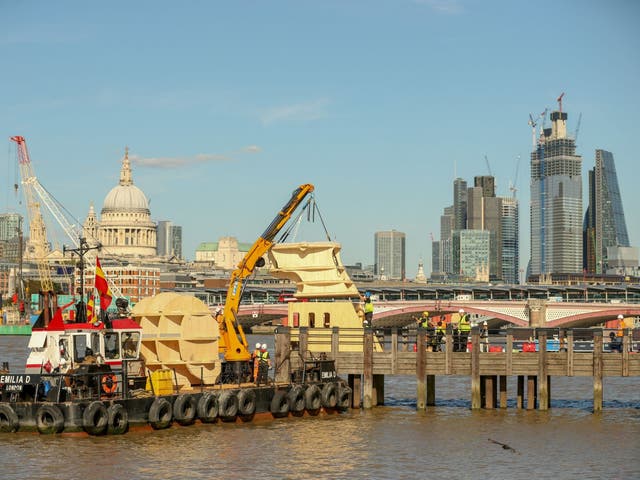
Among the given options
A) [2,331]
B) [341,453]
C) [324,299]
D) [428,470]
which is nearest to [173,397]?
[341,453]

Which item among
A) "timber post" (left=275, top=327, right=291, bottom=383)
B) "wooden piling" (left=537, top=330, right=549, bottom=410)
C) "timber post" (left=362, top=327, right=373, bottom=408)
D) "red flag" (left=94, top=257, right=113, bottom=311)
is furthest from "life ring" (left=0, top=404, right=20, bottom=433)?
"wooden piling" (left=537, top=330, right=549, bottom=410)

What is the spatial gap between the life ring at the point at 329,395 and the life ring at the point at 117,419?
36.0 feet

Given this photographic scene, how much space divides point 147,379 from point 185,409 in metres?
1.83

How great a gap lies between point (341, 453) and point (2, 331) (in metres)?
160

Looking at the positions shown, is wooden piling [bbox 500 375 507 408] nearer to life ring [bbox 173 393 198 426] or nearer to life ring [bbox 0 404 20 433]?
life ring [bbox 173 393 198 426]

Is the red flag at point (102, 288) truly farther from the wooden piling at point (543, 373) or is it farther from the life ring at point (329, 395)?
the wooden piling at point (543, 373)

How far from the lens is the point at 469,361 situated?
5422 centimetres

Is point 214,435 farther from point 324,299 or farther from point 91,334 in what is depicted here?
point 324,299

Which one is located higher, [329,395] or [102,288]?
[102,288]

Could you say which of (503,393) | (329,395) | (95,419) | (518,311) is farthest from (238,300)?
(518,311)

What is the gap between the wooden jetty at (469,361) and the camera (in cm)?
5331

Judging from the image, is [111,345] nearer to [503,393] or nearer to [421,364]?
[421,364]

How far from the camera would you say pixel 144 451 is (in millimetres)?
43875

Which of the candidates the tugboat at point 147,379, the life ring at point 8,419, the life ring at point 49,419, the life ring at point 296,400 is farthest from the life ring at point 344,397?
the life ring at point 8,419
